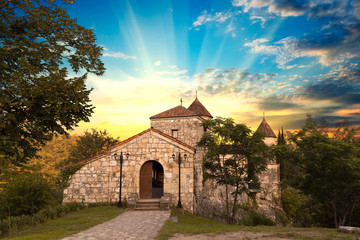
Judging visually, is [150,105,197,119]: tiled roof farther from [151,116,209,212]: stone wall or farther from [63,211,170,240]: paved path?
[63,211,170,240]: paved path

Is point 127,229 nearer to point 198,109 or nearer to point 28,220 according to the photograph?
point 28,220

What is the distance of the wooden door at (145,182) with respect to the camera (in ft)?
51.5

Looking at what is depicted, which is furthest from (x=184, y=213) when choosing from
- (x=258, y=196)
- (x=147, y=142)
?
(x=258, y=196)

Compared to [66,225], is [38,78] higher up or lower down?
higher up

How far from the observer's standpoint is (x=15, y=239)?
277 inches

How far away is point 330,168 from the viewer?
46.5ft

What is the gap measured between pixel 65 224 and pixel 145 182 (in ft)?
20.7

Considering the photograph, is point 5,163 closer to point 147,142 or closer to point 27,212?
point 27,212

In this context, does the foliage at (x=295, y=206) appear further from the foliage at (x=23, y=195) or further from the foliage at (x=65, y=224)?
the foliage at (x=23, y=195)

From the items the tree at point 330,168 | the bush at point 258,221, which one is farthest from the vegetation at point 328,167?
the bush at point 258,221

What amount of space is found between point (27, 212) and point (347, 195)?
1804 centimetres

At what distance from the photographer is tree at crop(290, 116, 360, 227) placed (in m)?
13.4

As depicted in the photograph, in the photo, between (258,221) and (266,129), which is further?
(266,129)

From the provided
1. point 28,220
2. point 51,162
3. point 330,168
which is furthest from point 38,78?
point 51,162
